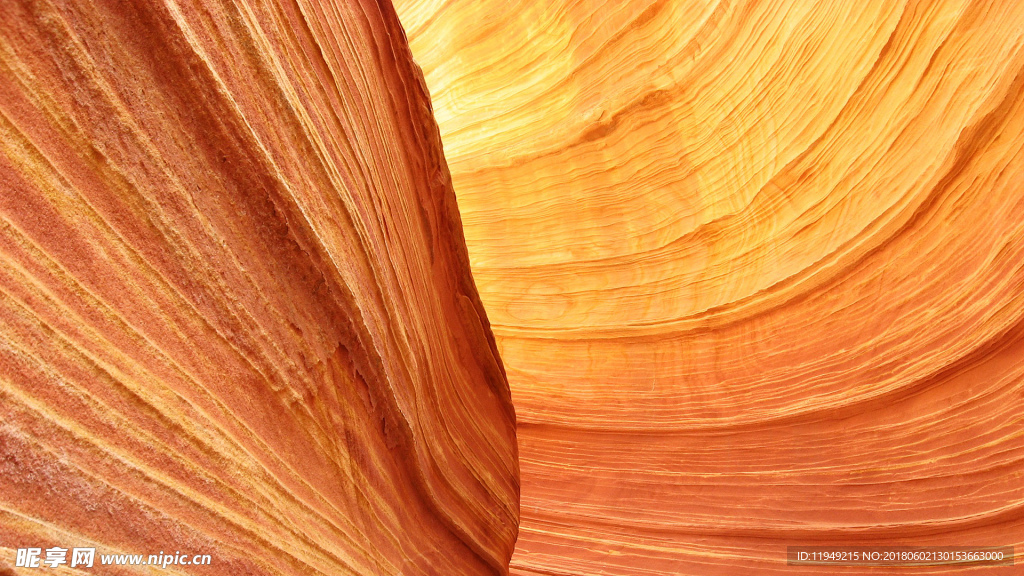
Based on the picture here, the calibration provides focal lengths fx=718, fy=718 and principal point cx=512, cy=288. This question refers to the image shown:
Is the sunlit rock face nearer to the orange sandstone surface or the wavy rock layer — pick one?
the orange sandstone surface

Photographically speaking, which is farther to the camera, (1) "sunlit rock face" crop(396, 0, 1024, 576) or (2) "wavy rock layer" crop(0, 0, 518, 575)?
(1) "sunlit rock face" crop(396, 0, 1024, 576)

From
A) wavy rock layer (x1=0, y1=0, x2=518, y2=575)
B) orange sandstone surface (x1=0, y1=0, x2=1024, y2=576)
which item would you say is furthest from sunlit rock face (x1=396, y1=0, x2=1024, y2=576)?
wavy rock layer (x1=0, y1=0, x2=518, y2=575)

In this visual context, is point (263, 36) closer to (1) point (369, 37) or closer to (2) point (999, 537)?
(1) point (369, 37)

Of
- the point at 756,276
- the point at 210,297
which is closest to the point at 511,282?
the point at 756,276

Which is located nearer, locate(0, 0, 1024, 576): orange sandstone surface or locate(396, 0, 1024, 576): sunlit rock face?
locate(0, 0, 1024, 576): orange sandstone surface

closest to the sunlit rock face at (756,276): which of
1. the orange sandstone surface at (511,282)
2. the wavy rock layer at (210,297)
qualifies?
the orange sandstone surface at (511,282)

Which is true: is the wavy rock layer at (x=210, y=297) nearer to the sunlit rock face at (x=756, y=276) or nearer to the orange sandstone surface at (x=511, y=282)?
the orange sandstone surface at (x=511, y=282)

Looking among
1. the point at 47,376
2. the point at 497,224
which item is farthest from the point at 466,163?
the point at 47,376
